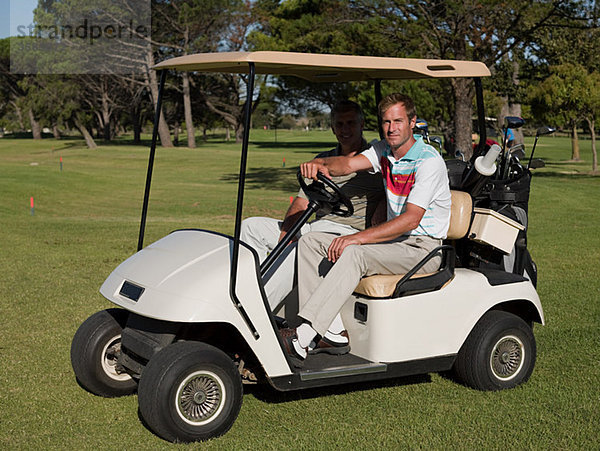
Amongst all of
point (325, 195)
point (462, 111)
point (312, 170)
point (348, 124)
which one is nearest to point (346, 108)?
point (348, 124)

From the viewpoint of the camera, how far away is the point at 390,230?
14.0ft

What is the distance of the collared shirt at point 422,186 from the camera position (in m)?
4.32

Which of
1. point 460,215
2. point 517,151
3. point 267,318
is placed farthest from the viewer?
point 517,151

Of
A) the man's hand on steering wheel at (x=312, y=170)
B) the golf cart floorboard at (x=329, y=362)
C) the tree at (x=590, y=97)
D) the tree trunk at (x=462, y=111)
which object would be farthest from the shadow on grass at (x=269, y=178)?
the golf cart floorboard at (x=329, y=362)

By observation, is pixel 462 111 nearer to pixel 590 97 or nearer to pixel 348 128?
pixel 590 97

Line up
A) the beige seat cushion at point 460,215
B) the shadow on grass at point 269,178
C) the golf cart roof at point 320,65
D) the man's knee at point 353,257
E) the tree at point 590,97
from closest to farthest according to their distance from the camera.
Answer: the golf cart roof at point 320,65 < the man's knee at point 353,257 < the beige seat cushion at point 460,215 < the shadow on grass at point 269,178 < the tree at point 590,97

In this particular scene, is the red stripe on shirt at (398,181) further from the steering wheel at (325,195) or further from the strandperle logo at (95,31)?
the strandperle logo at (95,31)

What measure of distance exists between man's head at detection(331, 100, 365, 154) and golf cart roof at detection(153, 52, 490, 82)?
22 cm

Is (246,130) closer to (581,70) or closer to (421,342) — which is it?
(421,342)

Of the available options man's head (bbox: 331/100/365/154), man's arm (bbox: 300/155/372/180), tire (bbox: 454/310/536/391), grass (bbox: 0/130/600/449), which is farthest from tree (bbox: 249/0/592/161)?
tire (bbox: 454/310/536/391)

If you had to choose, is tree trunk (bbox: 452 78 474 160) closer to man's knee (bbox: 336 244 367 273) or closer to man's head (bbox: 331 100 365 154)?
man's head (bbox: 331 100 365 154)

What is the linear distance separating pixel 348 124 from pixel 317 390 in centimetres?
170

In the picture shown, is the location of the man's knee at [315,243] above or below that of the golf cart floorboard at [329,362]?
above

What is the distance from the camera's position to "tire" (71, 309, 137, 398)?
4301mm
